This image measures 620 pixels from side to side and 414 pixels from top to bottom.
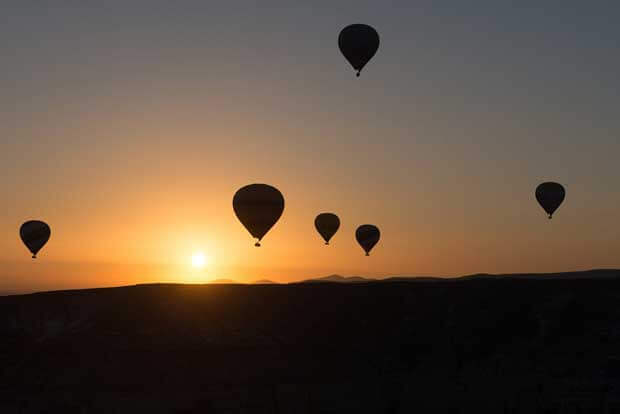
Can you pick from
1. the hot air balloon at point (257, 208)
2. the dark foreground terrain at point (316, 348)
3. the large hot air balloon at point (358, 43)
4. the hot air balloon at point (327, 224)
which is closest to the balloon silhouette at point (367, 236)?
the hot air balloon at point (327, 224)

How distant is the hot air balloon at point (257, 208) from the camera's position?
79750mm

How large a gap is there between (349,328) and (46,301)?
105 feet

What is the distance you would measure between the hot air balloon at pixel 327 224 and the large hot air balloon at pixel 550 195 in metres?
21.8

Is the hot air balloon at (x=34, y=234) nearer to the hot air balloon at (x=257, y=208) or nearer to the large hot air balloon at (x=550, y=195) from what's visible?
the hot air balloon at (x=257, y=208)

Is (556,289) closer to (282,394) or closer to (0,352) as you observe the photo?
(282,394)

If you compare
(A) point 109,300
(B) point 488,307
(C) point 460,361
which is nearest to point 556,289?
(B) point 488,307

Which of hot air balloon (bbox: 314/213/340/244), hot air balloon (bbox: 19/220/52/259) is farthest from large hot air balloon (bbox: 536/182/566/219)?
hot air balloon (bbox: 19/220/52/259)

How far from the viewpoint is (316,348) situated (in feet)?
294

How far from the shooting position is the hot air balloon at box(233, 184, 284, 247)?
79.8 metres

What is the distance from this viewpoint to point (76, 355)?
9262 centimetres

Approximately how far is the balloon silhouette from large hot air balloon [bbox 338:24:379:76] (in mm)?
30169

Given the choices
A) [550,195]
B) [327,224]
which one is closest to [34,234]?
[327,224]

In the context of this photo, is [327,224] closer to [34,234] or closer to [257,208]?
[257,208]

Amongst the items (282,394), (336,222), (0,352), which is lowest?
(282,394)
